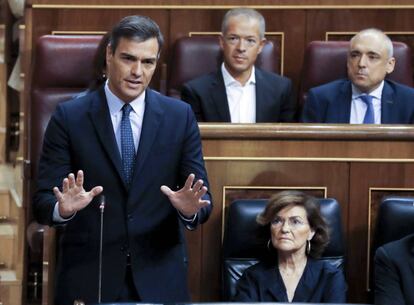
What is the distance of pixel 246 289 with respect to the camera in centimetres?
129

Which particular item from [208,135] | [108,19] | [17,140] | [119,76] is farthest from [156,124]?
[17,140]

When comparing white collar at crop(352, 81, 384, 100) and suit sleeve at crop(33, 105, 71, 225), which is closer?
suit sleeve at crop(33, 105, 71, 225)

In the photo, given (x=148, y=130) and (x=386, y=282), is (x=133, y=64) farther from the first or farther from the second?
(x=386, y=282)

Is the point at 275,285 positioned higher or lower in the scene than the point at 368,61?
lower

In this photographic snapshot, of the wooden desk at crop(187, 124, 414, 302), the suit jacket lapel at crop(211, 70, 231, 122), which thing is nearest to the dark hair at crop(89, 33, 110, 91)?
the wooden desk at crop(187, 124, 414, 302)

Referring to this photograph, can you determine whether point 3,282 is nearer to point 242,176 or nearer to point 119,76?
point 242,176

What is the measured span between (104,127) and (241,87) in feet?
2.06

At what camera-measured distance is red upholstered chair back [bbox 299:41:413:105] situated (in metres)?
1.78

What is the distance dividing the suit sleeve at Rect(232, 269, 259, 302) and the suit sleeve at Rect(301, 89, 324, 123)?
1.38 ft

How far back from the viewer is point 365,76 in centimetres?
168

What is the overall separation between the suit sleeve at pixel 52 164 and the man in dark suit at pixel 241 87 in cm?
59

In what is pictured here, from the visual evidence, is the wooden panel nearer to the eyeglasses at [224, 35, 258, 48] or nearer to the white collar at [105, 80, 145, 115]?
the eyeglasses at [224, 35, 258, 48]

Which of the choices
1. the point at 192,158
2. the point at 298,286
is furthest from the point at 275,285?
the point at 192,158

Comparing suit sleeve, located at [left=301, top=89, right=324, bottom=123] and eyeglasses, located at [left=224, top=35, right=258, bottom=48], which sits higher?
eyeglasses, located at [left=224, top=35, right=258, bottom=48]
